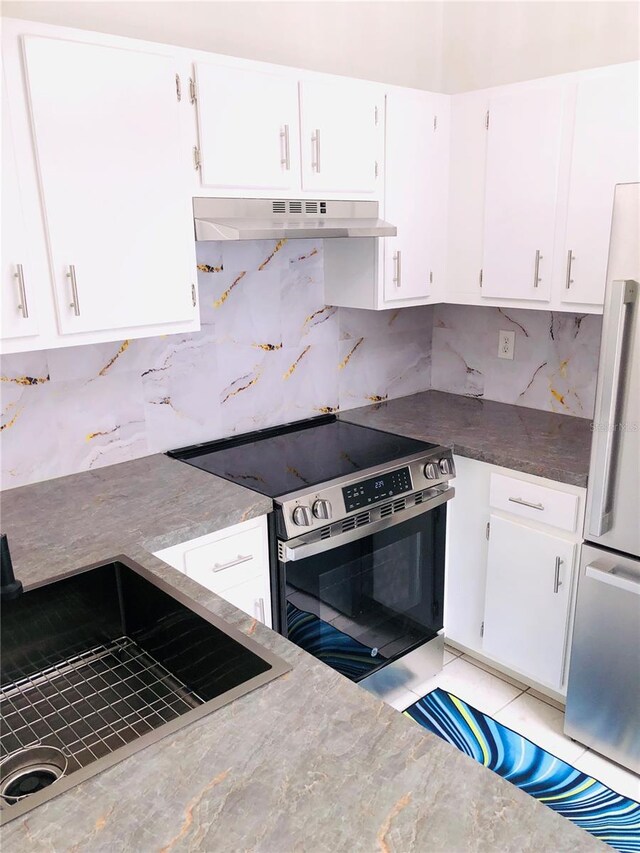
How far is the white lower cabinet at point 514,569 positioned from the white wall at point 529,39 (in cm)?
163

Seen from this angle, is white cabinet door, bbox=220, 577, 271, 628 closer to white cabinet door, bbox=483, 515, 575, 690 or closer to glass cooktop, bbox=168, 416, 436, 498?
glass cooktop, bbox=168, 416, 436, 498

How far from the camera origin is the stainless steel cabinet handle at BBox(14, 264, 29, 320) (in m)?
1.75

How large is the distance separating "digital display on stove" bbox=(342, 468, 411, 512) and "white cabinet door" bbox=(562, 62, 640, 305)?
893 mm

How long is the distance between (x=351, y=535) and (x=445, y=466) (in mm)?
506

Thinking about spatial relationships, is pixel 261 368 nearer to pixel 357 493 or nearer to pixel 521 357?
pixel 357 493

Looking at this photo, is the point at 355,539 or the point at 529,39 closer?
the point at 355,539

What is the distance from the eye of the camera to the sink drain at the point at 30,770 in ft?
3.87

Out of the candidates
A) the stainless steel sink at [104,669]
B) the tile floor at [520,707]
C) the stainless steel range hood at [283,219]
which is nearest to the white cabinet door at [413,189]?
the stainless steel range hood at [283,219]

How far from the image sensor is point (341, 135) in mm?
2391

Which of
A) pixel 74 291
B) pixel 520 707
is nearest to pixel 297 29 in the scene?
pixel 74 291

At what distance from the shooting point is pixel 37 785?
1.20 metres

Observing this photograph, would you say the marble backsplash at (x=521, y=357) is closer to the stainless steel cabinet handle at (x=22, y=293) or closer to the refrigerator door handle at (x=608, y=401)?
the refrigerator door handle at (x=608, y=401)

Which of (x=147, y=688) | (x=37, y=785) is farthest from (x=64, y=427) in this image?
(x=37, y=785)

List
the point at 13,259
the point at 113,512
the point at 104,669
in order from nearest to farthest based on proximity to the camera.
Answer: the point at 104,669 → the point at 13,259 → the point at 113,512
